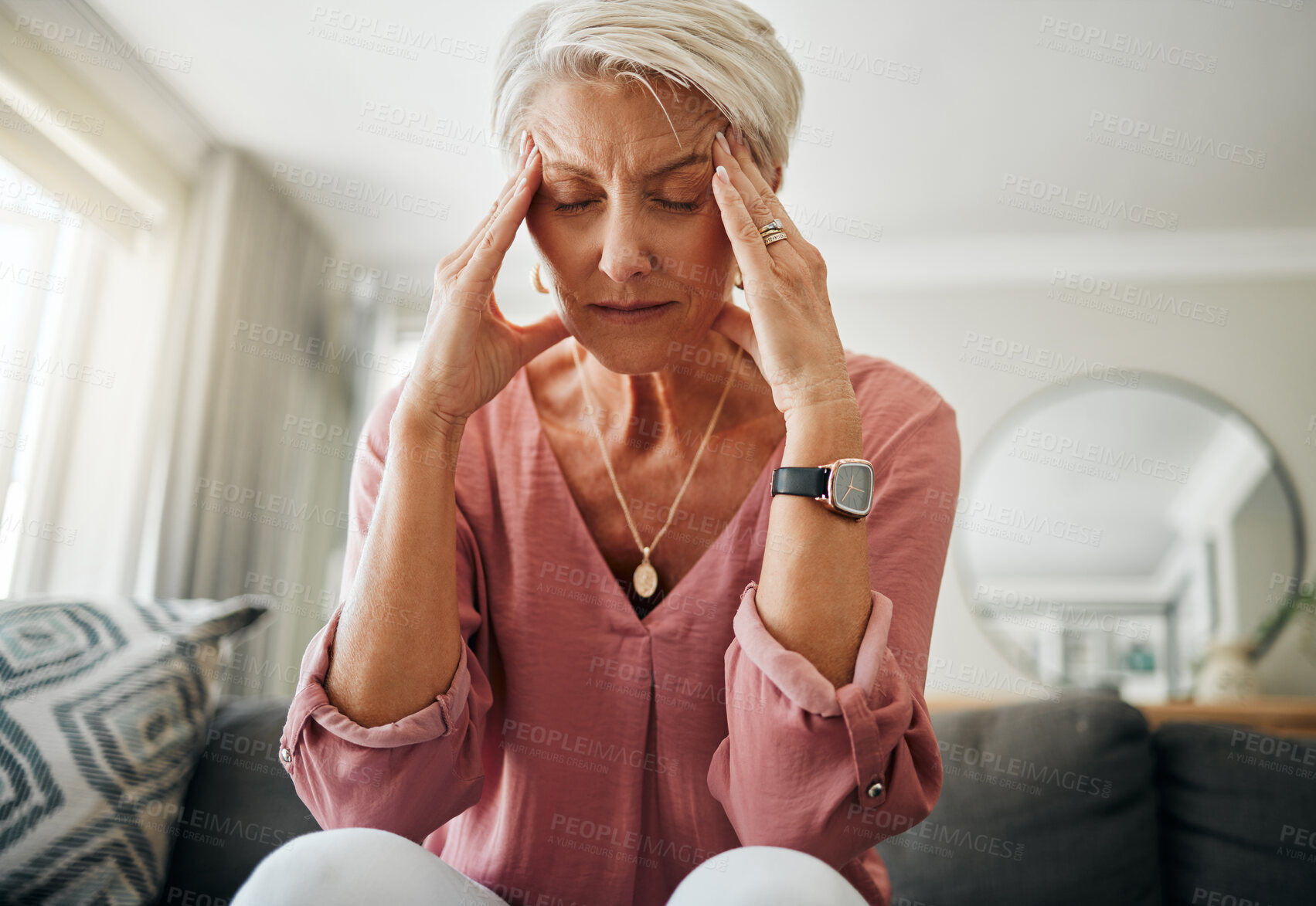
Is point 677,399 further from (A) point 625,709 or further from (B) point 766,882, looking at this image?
(B) point 766,882

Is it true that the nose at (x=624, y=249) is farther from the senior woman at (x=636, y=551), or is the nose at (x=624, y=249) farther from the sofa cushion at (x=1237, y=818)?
the sofa cushion at (x=1237, y=818)

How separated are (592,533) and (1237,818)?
1144mm

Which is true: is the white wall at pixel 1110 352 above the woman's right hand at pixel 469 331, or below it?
above

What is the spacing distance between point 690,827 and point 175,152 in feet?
11.1

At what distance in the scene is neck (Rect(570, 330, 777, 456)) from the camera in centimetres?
123

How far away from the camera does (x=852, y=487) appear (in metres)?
0.92

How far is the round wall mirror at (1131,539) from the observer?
11.7 feet

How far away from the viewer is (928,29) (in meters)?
2.75

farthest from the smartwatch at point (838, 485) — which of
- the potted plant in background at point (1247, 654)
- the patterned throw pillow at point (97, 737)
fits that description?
the potted plant in background at point (1247, 654)

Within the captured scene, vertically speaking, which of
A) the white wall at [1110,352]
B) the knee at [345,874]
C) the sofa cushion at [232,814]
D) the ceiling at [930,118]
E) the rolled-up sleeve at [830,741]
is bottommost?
the sofa cushion at [232,814]

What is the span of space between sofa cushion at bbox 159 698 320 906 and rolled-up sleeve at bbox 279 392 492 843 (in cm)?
59

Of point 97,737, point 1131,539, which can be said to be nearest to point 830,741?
point 97,737

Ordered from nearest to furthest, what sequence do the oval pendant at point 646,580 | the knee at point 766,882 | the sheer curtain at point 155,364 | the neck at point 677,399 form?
the knee at point 766,882 < the oval pendant at point 646,580 < the neck at point 677,399 < the sheer curtain at point 155,364

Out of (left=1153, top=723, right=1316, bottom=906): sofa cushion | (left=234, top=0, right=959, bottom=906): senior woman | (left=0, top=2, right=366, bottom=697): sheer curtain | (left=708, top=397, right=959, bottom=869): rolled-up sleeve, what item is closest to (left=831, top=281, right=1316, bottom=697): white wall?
(left=1153, top=723, right=1316, bottom=906): sofa cushion
